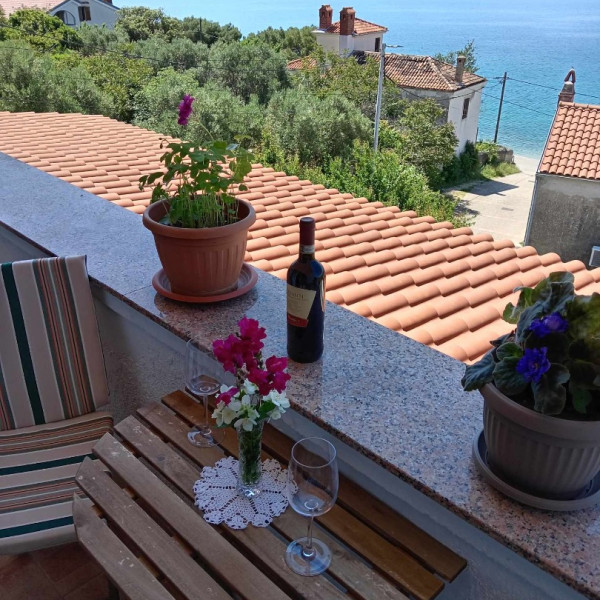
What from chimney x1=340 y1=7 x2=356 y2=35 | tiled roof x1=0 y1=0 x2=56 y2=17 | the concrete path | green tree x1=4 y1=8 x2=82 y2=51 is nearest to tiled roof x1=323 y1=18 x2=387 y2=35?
chimney x1=340 y1=7 x2=356 y2=35

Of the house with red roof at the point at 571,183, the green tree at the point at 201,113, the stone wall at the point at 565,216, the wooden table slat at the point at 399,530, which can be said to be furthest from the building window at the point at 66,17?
the wooden table slat at the point at 399,530

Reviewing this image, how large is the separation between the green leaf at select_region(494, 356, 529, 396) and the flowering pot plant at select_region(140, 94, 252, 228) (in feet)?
3.34

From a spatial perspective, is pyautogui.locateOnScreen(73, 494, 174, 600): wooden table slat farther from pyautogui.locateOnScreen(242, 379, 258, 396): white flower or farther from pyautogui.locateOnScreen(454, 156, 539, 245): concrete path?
pyautogui.locateOnScreen(454, 156, 539, 245): concrete path

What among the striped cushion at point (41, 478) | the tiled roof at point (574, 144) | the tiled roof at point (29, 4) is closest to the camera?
the striped cushion at point (41, 478)

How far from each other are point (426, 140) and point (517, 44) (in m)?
102

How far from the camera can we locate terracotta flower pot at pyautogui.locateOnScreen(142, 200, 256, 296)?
167 cm

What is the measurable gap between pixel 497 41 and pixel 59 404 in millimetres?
127729

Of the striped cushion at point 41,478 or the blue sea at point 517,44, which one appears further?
the blue sea at point 517,44

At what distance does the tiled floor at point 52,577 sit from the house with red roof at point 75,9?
41.3 metres

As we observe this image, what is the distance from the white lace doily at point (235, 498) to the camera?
119cm

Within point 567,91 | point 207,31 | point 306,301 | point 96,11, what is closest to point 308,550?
point 306,301

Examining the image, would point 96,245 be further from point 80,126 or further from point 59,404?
point 80,126

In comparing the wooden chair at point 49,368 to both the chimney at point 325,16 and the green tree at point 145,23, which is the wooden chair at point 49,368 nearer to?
the chimney at point 325,16

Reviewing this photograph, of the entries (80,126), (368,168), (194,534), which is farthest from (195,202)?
(368,168)
